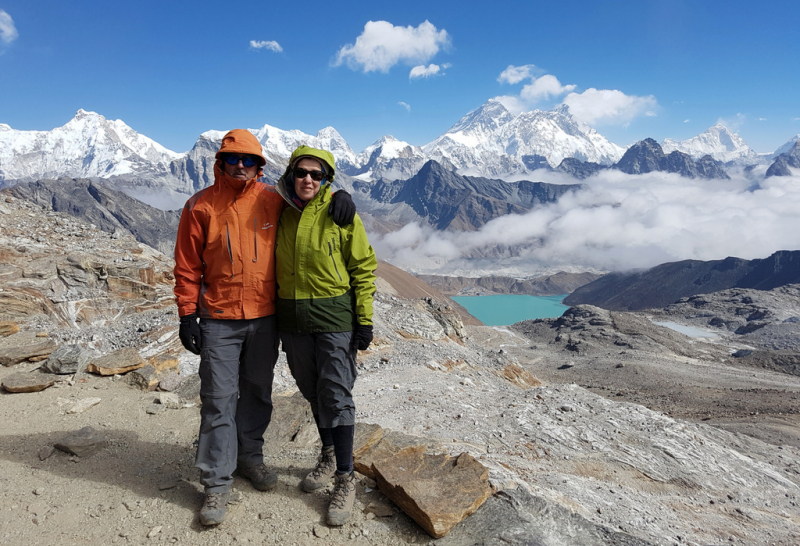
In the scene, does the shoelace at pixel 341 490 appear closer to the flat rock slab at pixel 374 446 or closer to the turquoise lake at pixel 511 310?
the flat rock slab at pixel 374 446

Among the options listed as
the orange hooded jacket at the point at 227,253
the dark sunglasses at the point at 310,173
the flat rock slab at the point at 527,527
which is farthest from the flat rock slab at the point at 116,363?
the flat rock slab at the point at 527,527

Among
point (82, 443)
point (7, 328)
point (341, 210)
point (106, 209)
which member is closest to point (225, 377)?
point (341, 210)

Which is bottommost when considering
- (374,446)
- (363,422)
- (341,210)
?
(363,422)

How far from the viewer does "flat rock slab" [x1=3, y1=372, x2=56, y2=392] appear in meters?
6.49

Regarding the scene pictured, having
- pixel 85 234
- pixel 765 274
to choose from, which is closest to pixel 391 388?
pixel 85 234

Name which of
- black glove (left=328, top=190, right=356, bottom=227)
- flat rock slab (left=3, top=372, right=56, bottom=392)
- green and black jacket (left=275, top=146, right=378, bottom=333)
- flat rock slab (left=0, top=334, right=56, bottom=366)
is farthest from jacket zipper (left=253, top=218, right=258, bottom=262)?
flat rock slab (left=0, top=334, right=56, bottom=366)

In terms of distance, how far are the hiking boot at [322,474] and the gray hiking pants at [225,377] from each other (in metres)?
0.71

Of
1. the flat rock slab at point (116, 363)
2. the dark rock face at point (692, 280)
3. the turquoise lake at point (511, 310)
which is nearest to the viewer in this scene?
the flat rock slab at point (116, 363)

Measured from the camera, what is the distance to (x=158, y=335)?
11.1 metres

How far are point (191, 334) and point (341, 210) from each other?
5.42 feet

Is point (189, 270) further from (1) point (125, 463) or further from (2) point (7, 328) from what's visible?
(2) point (7, 328)

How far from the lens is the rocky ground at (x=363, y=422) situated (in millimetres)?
3760

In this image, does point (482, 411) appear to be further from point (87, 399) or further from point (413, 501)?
point (87, 399)

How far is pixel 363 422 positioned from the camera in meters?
7.02
